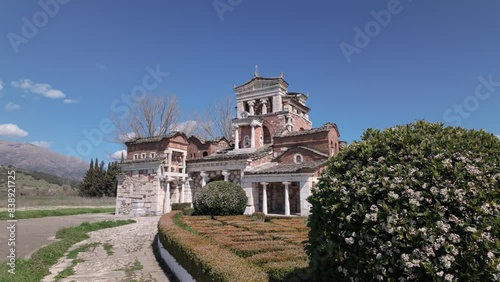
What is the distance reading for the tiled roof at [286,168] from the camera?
22.2 m

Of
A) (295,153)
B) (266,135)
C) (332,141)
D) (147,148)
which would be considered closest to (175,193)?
(147,148)

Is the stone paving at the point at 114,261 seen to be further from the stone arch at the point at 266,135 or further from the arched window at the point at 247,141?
the stone arch at the point at 266,135

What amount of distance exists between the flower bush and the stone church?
5.07m

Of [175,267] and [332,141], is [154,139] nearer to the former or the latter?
[332,141]

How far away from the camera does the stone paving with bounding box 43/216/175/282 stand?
8750 millimetres

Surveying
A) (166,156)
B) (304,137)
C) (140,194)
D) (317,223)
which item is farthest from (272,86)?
(317,223)

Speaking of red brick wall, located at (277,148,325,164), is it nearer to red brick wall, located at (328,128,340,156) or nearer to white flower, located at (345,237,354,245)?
red brick wall, located at (328,128,340,156)

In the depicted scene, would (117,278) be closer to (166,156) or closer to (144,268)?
(144,268)

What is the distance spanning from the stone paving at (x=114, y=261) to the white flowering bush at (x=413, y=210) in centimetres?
653

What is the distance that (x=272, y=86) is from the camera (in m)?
34.2

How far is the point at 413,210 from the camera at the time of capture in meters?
3.29

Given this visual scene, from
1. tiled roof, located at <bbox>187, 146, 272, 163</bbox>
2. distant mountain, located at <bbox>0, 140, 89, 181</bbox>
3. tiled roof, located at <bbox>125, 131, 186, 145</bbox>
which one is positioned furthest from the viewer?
distant mountain, located at <bbox>0, 140, 89, 181</bbox>

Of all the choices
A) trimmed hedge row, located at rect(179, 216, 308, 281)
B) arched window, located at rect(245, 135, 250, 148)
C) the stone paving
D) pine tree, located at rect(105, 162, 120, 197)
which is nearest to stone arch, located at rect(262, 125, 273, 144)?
arched window, located at rect(245, 135, 250, 148)

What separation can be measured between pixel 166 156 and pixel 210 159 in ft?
13.3
